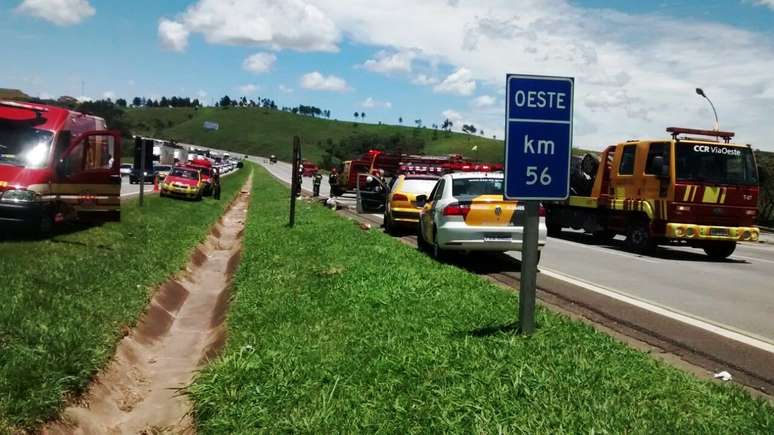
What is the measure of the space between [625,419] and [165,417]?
3.86m

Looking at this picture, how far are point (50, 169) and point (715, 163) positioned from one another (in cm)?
1341

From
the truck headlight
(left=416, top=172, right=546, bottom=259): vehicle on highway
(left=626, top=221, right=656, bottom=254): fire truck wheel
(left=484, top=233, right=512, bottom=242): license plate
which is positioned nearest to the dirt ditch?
the truck headlight

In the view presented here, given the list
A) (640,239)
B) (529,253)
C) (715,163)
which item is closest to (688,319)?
(529,253)

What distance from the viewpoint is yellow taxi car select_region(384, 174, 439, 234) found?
59.9 ft

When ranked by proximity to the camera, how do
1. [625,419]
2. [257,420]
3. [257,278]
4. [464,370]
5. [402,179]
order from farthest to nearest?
1. [402,179]
2. [257,278]
3. [464,370]
4. [257,420]
5. [625,419]

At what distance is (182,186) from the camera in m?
31.7

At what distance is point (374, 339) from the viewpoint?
6199 mm

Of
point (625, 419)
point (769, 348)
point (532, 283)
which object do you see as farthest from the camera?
point (769, 348)

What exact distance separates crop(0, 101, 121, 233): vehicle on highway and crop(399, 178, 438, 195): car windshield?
23.6ft

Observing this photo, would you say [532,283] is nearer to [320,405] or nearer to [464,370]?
[464,370]

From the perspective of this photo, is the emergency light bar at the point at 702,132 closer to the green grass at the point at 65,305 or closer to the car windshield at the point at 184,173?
the green grass at the point at 65,305

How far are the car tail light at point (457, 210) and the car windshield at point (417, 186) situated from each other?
6.43m

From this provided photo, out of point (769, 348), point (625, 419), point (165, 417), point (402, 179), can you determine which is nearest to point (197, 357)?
point (165, 417)

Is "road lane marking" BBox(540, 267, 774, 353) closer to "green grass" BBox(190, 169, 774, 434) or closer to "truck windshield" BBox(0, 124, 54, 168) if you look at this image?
"green grass" BBox(190, 169, 774, 434)
